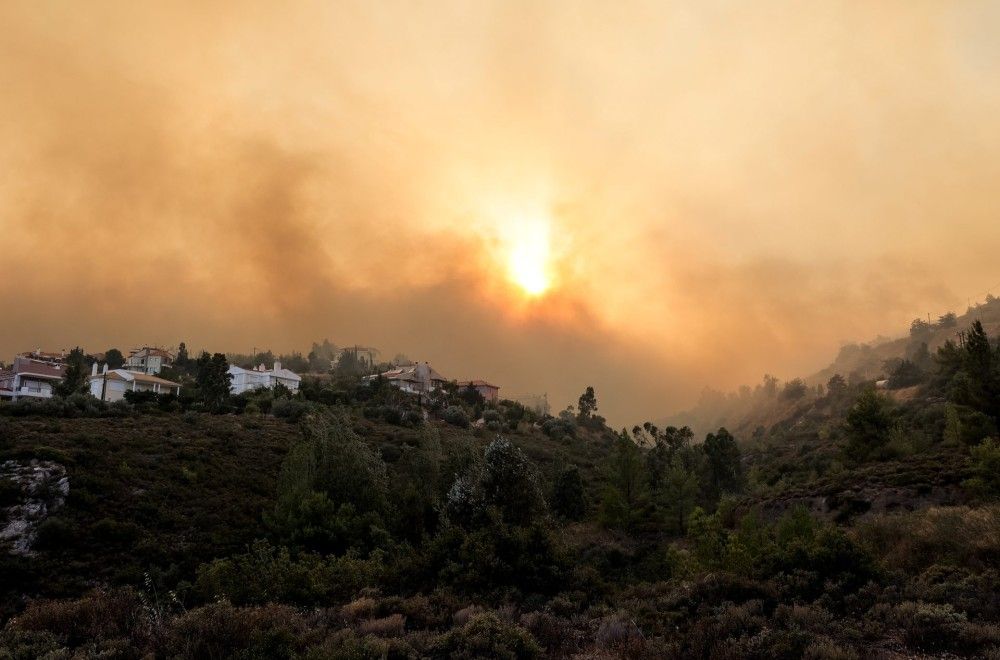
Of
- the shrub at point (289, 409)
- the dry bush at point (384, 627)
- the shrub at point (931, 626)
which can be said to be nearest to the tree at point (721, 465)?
the shrub at point (289, 409)

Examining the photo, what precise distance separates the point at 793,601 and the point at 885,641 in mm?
2788

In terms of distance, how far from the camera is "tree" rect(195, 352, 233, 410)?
6575 centimetres

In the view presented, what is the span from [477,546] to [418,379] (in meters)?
93.6

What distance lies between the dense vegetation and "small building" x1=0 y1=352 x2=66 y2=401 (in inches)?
1350

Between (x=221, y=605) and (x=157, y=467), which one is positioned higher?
(x=157, y=467)

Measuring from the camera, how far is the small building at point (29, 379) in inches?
3071

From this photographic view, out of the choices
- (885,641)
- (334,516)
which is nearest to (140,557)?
(334,516)

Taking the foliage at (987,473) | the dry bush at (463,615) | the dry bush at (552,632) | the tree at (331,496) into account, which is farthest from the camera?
the foliage at (987,473)

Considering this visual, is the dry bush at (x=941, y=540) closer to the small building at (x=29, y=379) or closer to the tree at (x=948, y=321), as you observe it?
the small building at (x=29, y=379)

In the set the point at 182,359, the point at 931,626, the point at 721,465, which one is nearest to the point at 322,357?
the point at 182,359

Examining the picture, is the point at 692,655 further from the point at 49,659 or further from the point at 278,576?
the point at 278,576

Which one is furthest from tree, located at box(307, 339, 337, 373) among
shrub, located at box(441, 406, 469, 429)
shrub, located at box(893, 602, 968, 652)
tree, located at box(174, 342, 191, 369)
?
shrub, located at box(893, 602, 968, 652)

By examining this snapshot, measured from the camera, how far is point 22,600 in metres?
22.2

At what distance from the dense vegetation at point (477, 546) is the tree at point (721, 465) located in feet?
0.84
